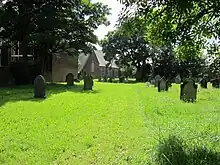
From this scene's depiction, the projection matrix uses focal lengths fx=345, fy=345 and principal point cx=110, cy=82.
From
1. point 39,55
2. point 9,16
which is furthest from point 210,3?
point 39,55

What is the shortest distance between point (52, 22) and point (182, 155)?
72.6 ft

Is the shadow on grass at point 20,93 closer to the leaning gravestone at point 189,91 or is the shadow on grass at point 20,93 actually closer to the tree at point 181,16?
the leaning gravestone at point 189,91

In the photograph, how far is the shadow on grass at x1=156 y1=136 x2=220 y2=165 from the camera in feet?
18.9

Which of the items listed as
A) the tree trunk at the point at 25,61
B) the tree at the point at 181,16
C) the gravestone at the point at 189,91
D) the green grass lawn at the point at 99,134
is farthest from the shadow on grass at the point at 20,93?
the tree at the point at 181,16

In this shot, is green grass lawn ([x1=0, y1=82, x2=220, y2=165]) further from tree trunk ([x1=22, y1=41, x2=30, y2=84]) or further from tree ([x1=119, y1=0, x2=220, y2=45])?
tree trunk ([x1=22, y1=41, x2=30, y2=84])

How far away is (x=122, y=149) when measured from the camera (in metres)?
7.07

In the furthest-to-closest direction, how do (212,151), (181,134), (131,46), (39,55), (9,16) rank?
(131,46), (39,55), (9,16), (181,134), (212,151)

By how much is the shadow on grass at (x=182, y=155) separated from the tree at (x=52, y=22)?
67.7 feet

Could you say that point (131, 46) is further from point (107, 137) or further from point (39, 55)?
point (107, 137)

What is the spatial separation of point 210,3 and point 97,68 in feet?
226

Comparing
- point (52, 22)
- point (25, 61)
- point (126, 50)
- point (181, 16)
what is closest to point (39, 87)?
point (52, 22)

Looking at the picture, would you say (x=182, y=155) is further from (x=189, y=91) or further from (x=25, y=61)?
(x=25, y=61)

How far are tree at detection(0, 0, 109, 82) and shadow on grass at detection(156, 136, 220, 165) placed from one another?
67.7 ft

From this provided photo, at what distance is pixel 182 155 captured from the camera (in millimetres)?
5977
